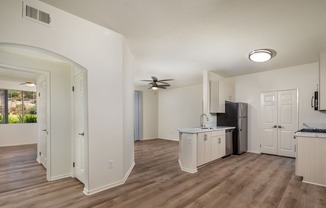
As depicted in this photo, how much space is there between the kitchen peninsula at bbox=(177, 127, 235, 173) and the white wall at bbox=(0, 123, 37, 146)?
699 cm

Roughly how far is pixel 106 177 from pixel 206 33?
315 cm

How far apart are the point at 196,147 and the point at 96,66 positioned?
2719mm

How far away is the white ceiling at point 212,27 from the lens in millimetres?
2336

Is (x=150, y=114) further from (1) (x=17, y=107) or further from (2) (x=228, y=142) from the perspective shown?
(1) (x=17, y=107)

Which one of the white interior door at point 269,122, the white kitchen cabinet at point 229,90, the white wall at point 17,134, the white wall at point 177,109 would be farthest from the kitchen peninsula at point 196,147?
the white wall at point 17,134

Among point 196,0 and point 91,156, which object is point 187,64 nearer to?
point 196,0

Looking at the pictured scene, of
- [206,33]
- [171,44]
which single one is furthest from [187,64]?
[206,33]

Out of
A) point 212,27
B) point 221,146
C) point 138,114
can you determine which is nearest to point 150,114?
point 138,114

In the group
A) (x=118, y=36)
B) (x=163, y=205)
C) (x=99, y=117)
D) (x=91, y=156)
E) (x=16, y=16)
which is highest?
(x=118, y=36)

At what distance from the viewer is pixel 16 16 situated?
200 cm

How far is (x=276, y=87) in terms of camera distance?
5.20 meters

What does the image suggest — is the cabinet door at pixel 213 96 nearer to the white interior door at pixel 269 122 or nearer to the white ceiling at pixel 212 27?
the white ceiling at pixel 212 27

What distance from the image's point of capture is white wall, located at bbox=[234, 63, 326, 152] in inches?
181

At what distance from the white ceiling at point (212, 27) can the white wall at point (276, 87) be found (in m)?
0.36
